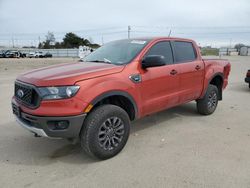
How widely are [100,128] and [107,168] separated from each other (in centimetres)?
56

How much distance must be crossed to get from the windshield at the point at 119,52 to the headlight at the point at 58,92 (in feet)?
3.69

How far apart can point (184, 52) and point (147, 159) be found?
8.28 ft

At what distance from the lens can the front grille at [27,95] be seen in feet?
11.1

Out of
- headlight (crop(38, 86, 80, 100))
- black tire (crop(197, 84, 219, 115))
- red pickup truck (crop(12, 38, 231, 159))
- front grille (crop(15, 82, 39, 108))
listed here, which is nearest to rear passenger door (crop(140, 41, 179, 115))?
red pickup truck (crop(12, 38, 231, 159))

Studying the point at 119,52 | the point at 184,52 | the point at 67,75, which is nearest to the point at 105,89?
the point at 67,75

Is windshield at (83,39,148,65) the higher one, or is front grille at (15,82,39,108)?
windshield at (83,39,148,65)

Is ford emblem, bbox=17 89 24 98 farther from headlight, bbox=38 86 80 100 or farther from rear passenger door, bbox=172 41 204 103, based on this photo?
rear passenger door, bbox=172 41 204 103

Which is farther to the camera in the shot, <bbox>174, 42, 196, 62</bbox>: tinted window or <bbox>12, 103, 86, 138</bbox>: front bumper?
<bbox>174, 42, 196, 62</bbox>: tinted window

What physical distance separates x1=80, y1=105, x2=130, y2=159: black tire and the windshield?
91 centimetres

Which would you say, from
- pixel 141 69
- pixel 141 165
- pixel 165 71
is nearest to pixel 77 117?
pixel 141 165

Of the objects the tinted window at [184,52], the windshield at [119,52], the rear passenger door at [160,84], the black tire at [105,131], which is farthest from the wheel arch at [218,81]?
the black tire at [105,131]

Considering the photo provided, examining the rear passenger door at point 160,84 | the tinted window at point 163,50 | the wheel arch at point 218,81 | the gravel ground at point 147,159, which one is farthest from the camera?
the wheel arch at point 218,81

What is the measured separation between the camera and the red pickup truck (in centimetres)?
329

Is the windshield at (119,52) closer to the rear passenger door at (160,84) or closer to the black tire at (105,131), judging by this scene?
the rear passenger door at (160,84)
